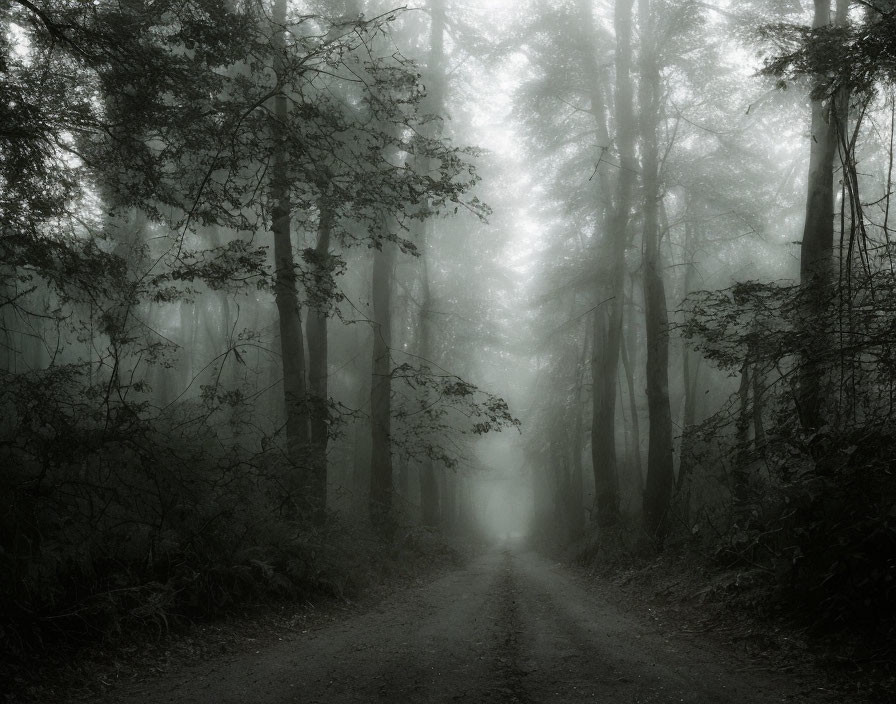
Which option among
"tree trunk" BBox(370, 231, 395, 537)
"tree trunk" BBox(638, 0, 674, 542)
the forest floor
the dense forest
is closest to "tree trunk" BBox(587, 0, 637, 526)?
the dense forest

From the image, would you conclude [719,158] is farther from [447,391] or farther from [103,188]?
[103,188]

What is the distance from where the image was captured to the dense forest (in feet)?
20.0

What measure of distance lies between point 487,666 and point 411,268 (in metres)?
17.8

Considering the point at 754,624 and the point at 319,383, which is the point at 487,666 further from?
the point at 319,383

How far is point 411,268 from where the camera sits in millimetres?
22453

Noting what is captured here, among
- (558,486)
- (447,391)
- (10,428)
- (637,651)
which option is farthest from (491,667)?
(558,486)

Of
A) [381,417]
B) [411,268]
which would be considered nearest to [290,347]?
[381,417]

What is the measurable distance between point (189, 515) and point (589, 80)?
13.7 m

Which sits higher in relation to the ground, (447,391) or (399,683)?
(447,391)

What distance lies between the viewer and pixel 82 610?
564cm

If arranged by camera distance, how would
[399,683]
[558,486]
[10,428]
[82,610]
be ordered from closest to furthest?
1. [399,683]
2. [82,610]
3. [10,428]
4. [558,486]

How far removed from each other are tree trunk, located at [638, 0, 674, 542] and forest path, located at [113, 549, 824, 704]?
4.89 m

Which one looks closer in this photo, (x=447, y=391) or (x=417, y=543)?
(x=447, y=391)

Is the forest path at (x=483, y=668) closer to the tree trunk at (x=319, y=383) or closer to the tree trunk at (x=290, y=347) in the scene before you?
the tree trunk at (x=290, y=347)
